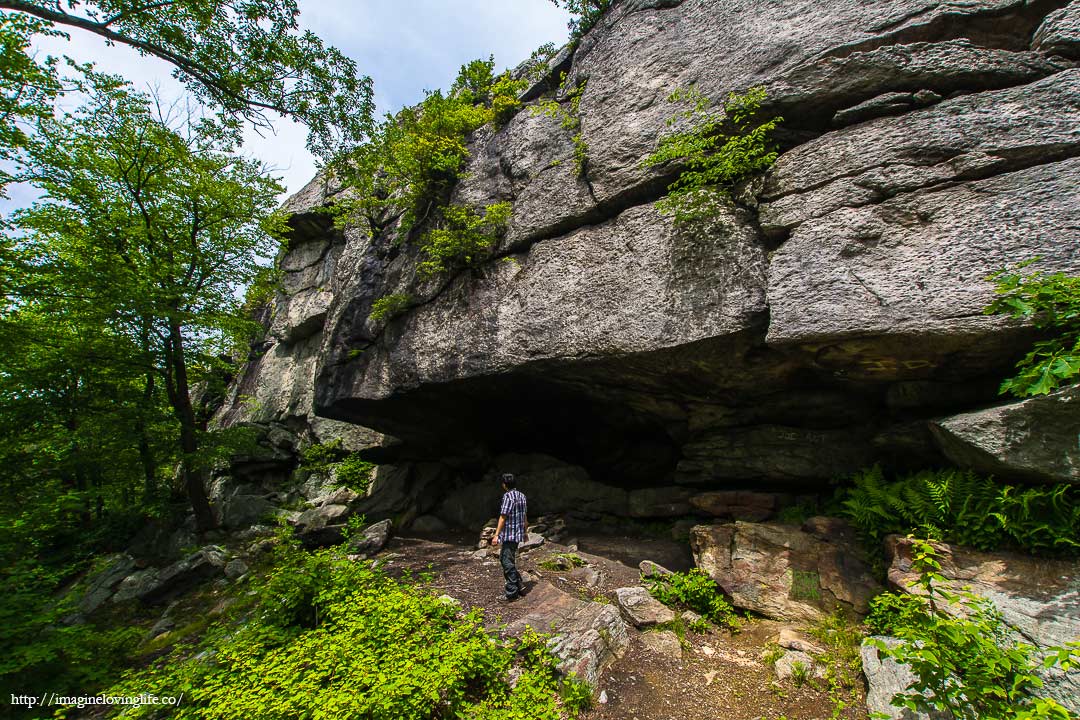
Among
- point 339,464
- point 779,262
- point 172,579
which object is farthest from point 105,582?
point 779,262

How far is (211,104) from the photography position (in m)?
8.88

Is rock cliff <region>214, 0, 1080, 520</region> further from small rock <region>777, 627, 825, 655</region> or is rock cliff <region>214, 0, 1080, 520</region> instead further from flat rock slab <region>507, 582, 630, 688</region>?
flat rock slab <region>507, 582, 630, 688</region>

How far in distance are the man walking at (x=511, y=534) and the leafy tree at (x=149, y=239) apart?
37.4 feet

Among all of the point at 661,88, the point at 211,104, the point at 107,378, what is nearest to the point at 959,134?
the point at 661,88

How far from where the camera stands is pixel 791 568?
6023 millimetres

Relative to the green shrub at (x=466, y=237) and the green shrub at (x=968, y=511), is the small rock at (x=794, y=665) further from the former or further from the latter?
the green shrub at (x=466, y=237)

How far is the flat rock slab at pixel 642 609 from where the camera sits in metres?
5.59

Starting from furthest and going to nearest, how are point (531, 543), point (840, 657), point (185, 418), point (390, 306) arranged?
point (185, 418) → point (390, 306) → point (531, 543) → point (840, 657)

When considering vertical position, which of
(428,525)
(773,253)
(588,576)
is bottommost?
(428,525)

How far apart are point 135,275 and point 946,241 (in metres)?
18.0

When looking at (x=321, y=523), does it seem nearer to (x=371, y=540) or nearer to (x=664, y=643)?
(x=371, y=540)

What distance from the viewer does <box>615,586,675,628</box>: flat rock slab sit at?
18.3 ft

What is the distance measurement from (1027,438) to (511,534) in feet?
22.6

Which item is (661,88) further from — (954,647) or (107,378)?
(107,378)
